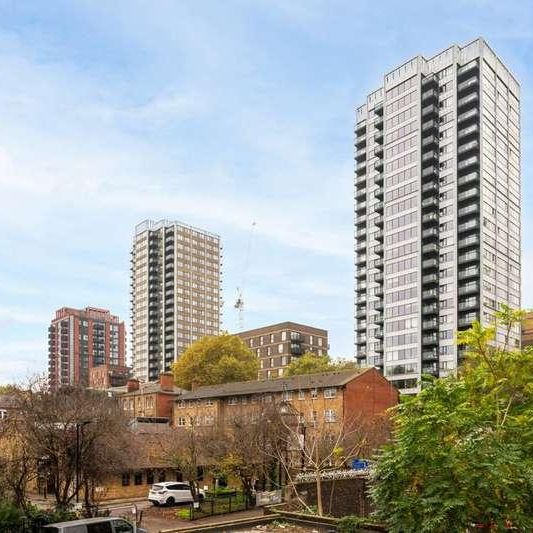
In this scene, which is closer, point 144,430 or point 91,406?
point 91,406

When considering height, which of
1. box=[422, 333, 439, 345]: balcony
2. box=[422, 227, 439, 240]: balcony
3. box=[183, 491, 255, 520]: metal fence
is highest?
box=[422, 227, 439, 240]: balcony

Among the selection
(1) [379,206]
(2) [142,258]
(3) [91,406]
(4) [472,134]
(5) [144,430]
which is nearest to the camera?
(3) [91,406]

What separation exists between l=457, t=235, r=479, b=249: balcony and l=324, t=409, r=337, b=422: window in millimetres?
47604

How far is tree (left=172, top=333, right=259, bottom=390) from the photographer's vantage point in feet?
311

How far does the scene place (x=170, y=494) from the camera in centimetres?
4447

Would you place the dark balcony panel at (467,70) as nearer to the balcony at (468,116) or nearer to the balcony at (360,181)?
the balcony at (468,116)

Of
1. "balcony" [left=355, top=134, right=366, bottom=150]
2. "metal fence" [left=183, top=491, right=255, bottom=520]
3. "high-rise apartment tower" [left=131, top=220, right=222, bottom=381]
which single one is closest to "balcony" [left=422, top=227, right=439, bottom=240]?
"balcony" [left=355, top=134, right=366, bottom=150]

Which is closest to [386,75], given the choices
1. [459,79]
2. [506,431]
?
[459,79]

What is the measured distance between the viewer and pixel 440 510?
15.9 m

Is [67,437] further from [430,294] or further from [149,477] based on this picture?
[430,294]

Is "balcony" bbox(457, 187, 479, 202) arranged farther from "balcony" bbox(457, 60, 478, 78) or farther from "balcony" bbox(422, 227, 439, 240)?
"balcony" bbox(457, 60, 478, 78)

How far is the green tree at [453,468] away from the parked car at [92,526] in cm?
1216

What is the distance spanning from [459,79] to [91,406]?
85189mm

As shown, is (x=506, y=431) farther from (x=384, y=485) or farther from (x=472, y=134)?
(x=472, y=134)
